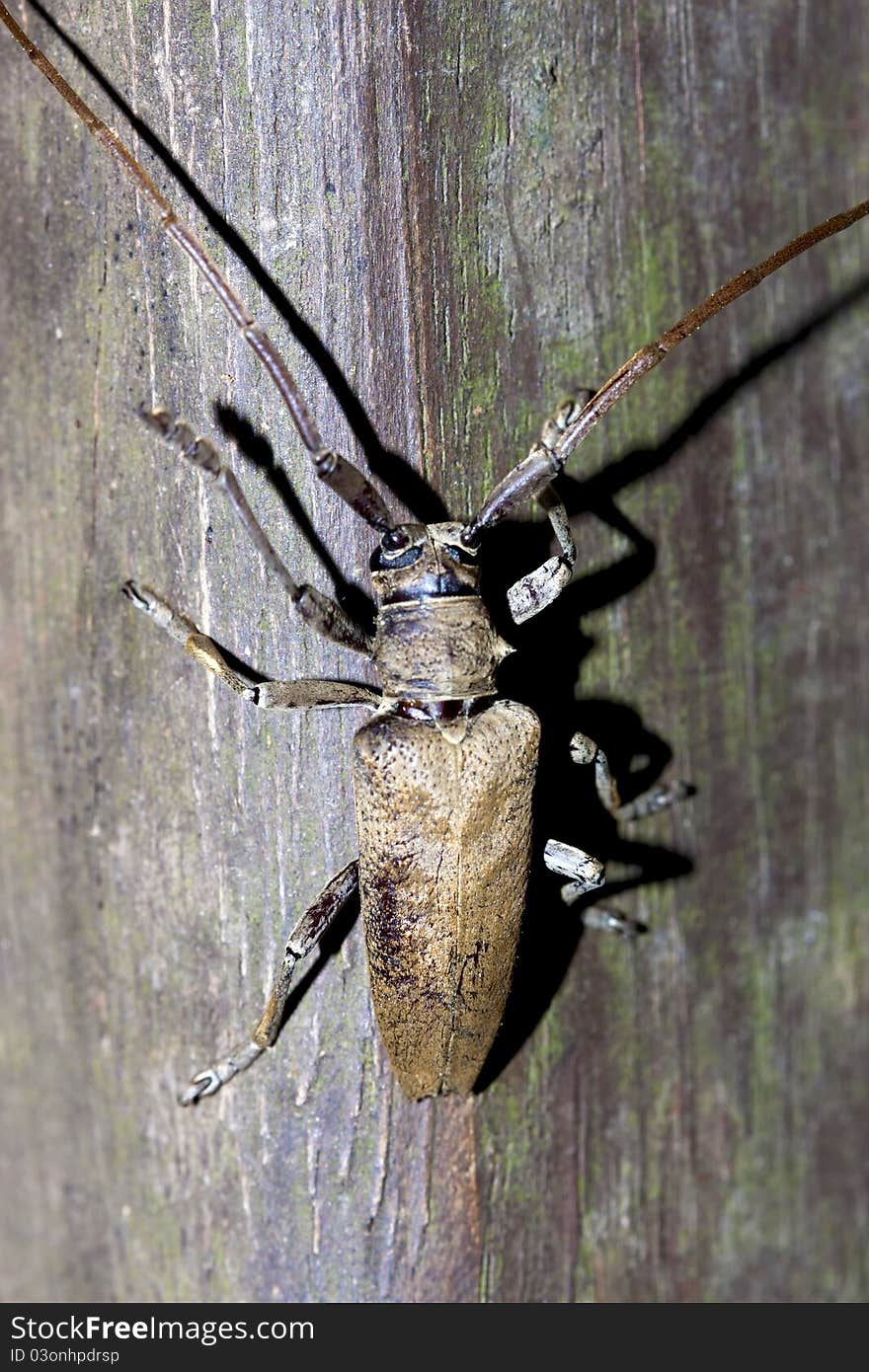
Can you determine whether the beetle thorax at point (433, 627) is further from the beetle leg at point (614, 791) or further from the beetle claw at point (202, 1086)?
the beetle claw at point (202, 1086)

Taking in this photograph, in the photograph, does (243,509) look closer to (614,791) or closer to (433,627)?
(433,627)

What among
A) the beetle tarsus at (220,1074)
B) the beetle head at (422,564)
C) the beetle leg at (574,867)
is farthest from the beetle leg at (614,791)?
the beetle tarsus at (220,1074)

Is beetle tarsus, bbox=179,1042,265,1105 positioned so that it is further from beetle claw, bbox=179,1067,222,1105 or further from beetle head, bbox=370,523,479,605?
beetle head, bbox=370,523,479,605

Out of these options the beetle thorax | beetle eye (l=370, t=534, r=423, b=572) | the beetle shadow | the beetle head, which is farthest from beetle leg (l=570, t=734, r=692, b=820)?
beetle eye (l=370, t=534, r=423, b=572)

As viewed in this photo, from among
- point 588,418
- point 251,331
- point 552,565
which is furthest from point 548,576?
point 251,331

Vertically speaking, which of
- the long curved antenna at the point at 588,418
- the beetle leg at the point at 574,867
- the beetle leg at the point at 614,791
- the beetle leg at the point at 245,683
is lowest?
the beetle leg at the point at 574,867

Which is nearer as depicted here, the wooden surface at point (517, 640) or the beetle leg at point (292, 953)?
the wooden surface at point (517, 640)

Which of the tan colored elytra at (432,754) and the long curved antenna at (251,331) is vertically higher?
the long curved antenna at (251,331)

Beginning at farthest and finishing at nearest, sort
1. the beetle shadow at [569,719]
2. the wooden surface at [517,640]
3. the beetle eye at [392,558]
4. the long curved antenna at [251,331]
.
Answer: the beetle shadow at [569,719] < the beetle eye at [392,558] < the wooden surface at [517,640] < the long curved antenna at [251,331]
